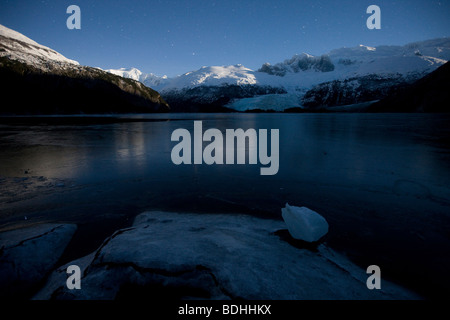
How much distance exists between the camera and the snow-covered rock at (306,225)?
361cm

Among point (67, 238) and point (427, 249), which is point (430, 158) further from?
point (67, 238)

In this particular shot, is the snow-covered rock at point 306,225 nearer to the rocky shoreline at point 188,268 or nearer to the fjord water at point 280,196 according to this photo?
the rocky shoreline at point 188,268

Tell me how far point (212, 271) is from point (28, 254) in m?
2.94

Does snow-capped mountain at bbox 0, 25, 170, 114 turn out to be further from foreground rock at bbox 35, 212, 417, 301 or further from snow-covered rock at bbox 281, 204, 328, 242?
snow-covered rock at bbox 281, 204, 328, 242

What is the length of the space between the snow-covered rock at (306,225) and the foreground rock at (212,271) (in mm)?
253

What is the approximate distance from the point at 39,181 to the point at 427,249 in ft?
32.6

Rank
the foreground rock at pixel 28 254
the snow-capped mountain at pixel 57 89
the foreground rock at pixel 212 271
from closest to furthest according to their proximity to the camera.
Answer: the foreground rock at pixel 212 271 → the foreground rock at pixel 28 254 → the snow-capped mountain at pixel 57 89

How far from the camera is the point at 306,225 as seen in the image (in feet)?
12.0

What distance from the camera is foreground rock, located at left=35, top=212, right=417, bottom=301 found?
8.09 feet

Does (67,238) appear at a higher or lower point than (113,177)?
lower

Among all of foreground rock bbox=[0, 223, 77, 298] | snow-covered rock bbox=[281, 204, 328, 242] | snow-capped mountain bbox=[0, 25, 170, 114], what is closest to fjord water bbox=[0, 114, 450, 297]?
foreground rock bbox=[0, 223, 77, 298]

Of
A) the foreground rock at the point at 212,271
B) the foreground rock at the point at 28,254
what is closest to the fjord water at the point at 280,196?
the foreground rock at the point at 28,254
